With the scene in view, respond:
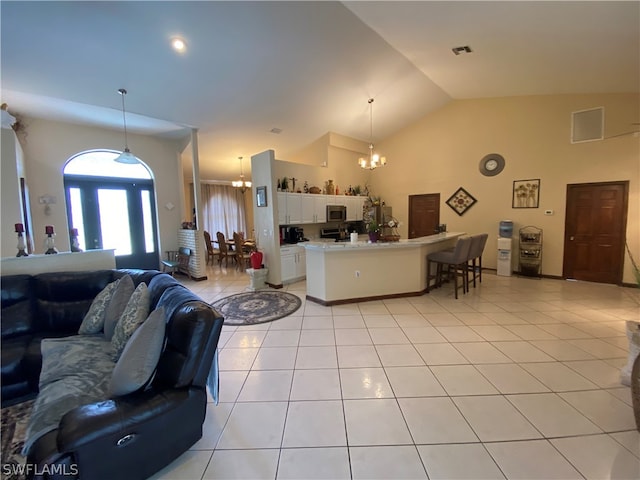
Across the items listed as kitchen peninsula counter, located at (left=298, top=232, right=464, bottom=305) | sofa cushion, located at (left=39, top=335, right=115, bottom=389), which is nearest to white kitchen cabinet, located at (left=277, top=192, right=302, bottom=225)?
kitchen peninsula counter, located at (left=298, top=232, right=464, bottom=305)

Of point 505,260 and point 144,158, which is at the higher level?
point 144,158

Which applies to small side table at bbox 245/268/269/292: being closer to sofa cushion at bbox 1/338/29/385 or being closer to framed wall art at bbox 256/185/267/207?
framed wall art at bbox 256/185/267/207

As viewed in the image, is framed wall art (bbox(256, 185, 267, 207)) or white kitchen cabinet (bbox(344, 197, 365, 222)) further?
white kitchen cabinet (bbox(344, 197, 365, 222))

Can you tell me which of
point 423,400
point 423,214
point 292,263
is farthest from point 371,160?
point 423,400

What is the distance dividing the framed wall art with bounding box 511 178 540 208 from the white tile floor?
2.66 m

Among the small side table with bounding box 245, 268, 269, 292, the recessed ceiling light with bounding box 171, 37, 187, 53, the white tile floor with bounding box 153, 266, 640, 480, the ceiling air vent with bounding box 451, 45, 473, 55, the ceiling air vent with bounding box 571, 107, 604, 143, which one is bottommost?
the white tile floor with bounding box 153, 266, 640, 480

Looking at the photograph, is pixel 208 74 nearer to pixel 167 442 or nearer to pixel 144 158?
pixel 144 158

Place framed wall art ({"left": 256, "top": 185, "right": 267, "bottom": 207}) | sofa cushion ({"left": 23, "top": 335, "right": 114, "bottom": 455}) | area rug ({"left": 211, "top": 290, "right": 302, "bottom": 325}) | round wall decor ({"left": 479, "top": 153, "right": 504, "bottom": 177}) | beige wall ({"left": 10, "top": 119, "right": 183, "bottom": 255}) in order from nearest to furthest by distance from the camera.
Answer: sofa cushion ({"left": 23, "top": 335, "right": 114, "bottom": 455}) < area rug ({"left": 211, "top": 290, "right": 302, "bottom": 325}) < beige wall ({"left": 10, "top": 119, "right": 183, "bottom": 255}) < framed wall art ({"left": 256, "top": 185, "right": 267, "bottom": 207}) < round wall decor ({"left": 479, "top": 153, "right": 504, "bottom": 177})

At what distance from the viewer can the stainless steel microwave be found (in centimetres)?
645

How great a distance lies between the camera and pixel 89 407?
4.56 feet

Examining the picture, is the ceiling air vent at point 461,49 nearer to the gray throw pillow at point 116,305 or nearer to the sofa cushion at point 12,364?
the gray throw pillow at point 116,305

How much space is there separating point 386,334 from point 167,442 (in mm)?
2368

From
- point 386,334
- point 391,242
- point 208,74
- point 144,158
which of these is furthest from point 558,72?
point 144,158

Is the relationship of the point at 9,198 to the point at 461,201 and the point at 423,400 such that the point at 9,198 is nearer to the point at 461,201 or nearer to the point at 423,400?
the point at 423,400
